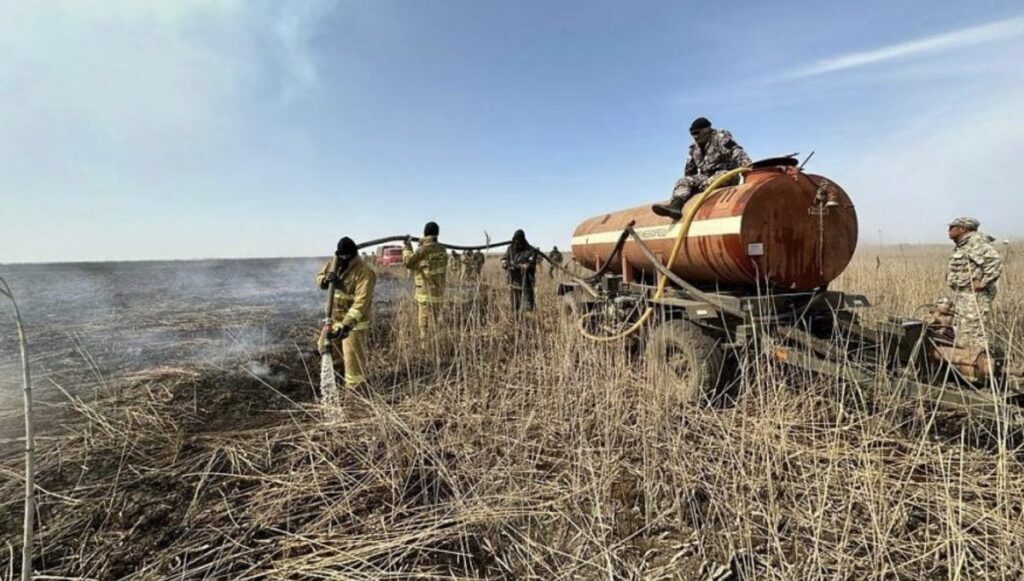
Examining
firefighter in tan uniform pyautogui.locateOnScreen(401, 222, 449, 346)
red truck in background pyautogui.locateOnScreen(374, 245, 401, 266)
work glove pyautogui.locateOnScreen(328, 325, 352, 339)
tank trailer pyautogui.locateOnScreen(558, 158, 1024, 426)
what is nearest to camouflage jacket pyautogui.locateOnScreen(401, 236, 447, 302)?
firefighter in tan uniform pyautogui.locateOnScreen(401, 222, 449, 346)

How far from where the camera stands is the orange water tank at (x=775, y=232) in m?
4.12

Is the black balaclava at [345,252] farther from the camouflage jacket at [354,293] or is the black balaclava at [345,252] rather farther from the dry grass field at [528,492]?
the dry grass field at [528,492]

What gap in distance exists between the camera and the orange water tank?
4.12m

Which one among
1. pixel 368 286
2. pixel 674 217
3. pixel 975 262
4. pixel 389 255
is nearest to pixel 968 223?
pixel 975 262

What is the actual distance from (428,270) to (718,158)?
4.22m

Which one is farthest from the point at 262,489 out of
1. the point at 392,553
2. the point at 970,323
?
the point at 970,323

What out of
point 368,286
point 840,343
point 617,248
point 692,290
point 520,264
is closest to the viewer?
point 840,343

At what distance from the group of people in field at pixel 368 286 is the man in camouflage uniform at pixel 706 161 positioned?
2.09 metres

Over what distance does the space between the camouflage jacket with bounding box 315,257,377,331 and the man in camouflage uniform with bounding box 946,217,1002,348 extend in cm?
675

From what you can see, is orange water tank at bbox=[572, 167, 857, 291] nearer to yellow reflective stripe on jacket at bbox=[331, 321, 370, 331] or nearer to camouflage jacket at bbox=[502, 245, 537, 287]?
yellow reflective stripe on jacket at bbox=[331, 321, 370, 331]

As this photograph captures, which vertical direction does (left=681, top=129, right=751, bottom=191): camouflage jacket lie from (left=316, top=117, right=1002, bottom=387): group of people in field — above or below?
above

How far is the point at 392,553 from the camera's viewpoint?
2.43 m

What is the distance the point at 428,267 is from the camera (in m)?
6.90

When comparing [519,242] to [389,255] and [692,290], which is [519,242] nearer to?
[692,290]
